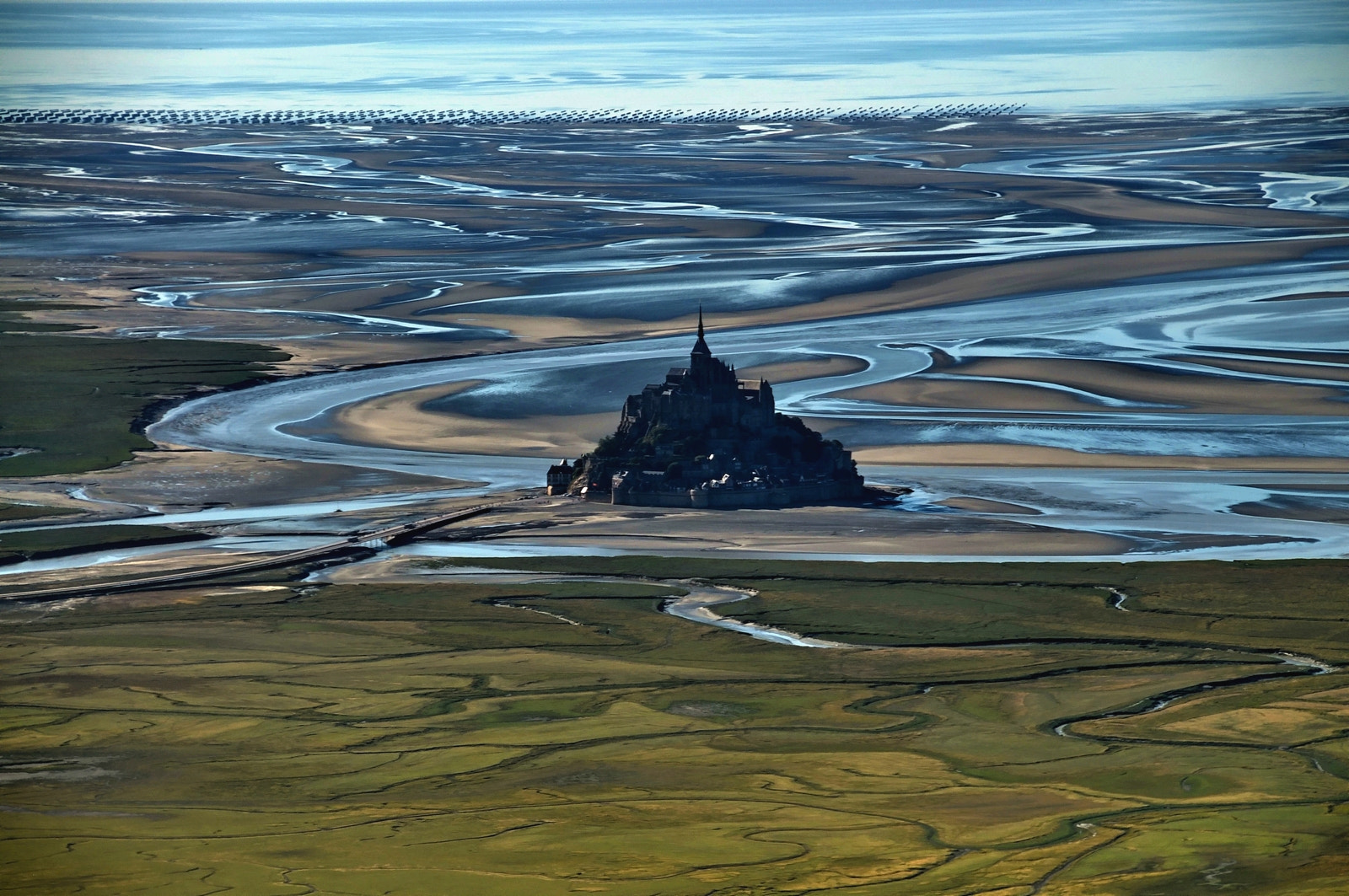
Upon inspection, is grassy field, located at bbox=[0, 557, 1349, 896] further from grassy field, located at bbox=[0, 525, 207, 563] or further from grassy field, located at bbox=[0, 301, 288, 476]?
grassy field, located at bbox=[0, 301, 288, 476]

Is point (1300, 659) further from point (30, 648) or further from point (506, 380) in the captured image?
point (506, 380)

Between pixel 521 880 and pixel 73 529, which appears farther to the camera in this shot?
pixel 73 529

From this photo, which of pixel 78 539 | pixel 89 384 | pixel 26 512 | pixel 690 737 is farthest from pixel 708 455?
pixel 89 384

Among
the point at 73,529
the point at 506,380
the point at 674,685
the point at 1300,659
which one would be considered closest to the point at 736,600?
the point at 674,685

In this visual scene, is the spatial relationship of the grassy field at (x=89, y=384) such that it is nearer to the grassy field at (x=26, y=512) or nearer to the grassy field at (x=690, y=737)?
the grassy field at (x=26, y=512)

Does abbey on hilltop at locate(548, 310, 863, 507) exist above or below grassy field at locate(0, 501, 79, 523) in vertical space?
above

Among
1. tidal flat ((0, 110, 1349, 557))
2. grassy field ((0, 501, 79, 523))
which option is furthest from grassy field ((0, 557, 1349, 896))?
grassy field ((0, 501, 79, 523))

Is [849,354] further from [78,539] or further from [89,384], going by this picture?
[78,539]
